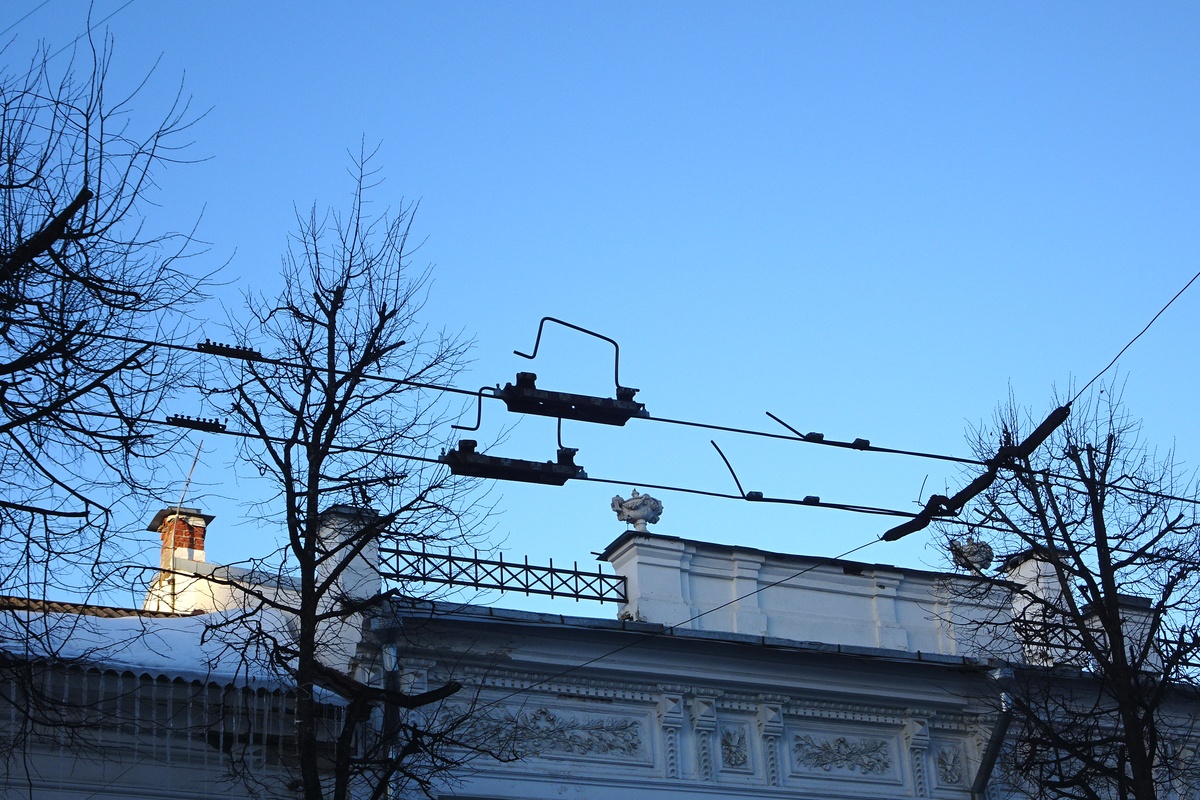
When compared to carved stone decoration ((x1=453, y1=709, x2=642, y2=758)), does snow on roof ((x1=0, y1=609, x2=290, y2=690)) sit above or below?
above

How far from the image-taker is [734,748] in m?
14.4

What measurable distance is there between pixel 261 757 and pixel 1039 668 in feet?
25.0

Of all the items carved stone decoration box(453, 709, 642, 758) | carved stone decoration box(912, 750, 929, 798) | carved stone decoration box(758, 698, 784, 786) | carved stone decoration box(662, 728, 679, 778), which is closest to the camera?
carved stone decoration box(453, 709, 642, 758)

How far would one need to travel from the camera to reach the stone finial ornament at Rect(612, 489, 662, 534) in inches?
607

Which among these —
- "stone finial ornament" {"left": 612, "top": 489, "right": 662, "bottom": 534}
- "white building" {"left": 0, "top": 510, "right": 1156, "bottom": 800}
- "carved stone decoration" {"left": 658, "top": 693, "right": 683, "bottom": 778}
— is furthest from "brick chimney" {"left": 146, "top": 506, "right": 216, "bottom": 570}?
"carved stone decoration" {"left": 658, "top": 693, "right": 683, "bottom": 778}

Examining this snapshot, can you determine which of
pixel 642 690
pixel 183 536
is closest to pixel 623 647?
pixel 642 690

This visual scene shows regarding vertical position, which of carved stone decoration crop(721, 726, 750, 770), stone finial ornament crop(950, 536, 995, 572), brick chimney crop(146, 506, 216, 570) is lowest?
carved stone decoration crop(721, 726, 750, 770)

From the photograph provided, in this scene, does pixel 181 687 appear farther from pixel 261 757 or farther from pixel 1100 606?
pixel 1100 606

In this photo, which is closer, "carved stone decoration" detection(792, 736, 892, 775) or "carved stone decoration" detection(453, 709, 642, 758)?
"carved stone decoration" detection(453, 709, 642, 758)

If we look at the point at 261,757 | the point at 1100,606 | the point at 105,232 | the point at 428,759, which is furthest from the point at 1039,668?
the point at 105,232

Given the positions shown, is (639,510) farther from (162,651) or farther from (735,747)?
(162,651)

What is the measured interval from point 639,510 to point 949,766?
4088 mm

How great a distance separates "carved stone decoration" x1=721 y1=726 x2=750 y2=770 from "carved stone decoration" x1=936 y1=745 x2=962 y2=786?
223 cm

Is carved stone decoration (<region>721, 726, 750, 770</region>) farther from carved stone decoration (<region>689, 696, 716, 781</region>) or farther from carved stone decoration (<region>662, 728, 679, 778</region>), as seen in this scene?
carved stone decoration (<region>662, 728, 679, 778</region>)
